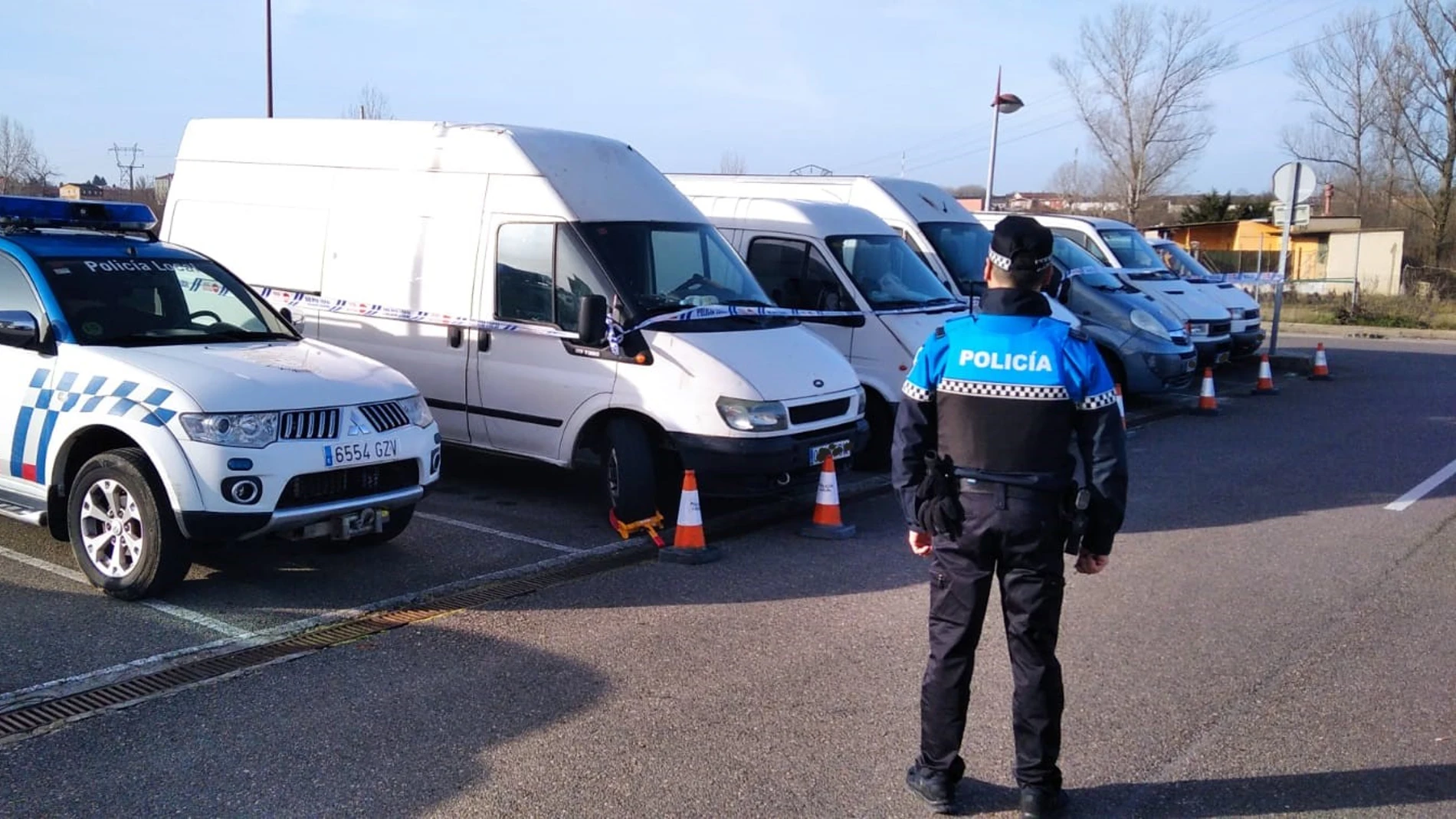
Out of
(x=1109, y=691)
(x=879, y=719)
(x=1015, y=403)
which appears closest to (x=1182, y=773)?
(x=1109, y=691)

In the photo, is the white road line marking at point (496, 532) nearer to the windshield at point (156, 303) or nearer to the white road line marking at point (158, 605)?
the windshield at point (156, 303)

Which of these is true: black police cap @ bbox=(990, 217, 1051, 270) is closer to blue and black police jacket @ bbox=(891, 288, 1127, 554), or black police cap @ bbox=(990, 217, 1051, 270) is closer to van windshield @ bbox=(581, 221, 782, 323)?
blue and black police jacket @ bbox=(891, 288, 1127, 554)

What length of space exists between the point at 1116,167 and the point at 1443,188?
1170 cm

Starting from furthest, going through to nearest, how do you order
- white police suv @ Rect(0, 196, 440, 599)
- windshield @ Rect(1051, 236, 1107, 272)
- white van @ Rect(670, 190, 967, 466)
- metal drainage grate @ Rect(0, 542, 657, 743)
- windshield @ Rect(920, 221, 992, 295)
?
windshield @ Rect(1051, 236, 1107, 272)
windshield @ Rect(920, 221, 992, 295)
white van @ Rect(670, 190, 967, 466)
white police suv @ Rect(0, 196, 440, 599)
metal drainage grate @ Rect(0, 542, 657, 743)

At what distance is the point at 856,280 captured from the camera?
10.7 metres

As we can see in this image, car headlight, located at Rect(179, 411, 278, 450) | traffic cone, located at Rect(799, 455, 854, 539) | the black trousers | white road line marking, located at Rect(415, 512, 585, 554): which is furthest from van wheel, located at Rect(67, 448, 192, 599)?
the black trousers

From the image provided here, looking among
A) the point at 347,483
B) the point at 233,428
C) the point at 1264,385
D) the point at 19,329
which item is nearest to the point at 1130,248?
the point at 1264,385

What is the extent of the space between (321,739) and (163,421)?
2167 mm

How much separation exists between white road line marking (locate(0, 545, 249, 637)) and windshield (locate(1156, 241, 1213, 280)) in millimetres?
15116

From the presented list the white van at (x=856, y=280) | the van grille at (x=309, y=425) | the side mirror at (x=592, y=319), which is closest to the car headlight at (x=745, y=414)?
the side mirror at (x=592, y=319)

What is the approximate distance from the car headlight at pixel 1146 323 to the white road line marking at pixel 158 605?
11073 mm

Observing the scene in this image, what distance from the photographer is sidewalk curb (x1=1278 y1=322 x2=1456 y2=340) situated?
85.5ft

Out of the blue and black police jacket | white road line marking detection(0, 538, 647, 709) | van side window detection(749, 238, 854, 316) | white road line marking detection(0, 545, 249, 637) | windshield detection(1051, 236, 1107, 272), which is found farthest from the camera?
windshield detection(1051, 236, 1107, 272)

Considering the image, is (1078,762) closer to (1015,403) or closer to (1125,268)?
(1015,403)
